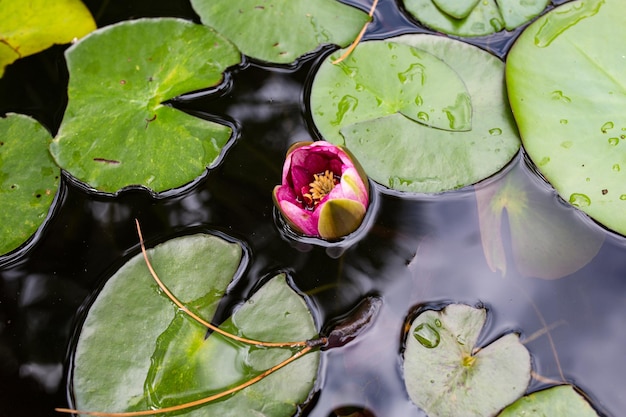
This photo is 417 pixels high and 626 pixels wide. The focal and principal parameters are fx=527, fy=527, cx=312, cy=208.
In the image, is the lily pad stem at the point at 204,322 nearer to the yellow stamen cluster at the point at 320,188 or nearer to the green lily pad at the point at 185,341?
the green lily pad at the point at 185,341

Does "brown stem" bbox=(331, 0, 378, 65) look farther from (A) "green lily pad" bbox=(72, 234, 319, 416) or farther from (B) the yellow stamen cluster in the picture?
(A) "green lily pad" bbox=(72, 234, 319, 416)

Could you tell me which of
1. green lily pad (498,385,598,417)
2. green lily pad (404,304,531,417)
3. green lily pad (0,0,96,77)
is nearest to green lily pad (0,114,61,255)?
green lily pad (0,0,96,77)

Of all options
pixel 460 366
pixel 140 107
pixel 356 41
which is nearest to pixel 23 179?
pixel 140 107

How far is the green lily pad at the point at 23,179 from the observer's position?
1.80 metres

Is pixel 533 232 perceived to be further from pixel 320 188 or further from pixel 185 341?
pixel 185 341

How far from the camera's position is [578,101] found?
1730 millimetres

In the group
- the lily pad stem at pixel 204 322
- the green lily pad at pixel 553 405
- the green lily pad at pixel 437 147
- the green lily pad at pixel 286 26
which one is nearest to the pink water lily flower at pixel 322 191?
the green lily pad at pixel 437 147

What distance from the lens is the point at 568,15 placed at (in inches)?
73.5

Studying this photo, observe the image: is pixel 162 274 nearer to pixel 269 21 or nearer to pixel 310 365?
pixel 310 365

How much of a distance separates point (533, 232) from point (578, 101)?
1.49ft

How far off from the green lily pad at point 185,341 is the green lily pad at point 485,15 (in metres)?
1.16

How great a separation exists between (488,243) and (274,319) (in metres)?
0.75

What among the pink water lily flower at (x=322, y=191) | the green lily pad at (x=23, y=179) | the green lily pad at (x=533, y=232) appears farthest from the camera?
the green lily pad at (x=23, y=179)

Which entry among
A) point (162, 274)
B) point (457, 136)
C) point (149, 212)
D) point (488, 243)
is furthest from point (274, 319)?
point (457, 136)
